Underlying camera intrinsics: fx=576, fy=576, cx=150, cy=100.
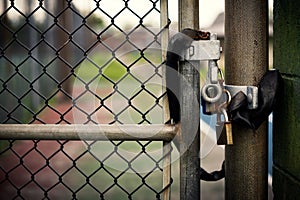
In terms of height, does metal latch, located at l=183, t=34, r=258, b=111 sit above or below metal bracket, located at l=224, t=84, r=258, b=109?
above

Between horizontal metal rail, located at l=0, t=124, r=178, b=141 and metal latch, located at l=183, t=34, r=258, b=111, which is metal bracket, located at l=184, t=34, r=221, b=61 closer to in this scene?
metal latch, located at l=183, t=34, r=258, b=111

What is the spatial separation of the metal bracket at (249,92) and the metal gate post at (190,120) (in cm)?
11

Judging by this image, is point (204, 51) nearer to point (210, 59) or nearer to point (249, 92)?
point (210, 59)

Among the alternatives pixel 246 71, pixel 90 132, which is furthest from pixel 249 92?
pixel 90 132

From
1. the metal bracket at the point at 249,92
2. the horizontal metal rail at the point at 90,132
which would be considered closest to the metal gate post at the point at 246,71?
the metal bracket at the point at 249,92

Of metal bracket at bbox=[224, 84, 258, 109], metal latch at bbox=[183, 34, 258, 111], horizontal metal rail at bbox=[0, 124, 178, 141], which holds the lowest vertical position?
horizontal metal rail at bbox=[0, 124, 178, 141]

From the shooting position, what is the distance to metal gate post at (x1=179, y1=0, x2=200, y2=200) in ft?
3.74

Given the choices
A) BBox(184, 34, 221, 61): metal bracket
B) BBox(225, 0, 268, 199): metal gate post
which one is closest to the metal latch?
BBox(184, 34, 221, 61): metal bracket

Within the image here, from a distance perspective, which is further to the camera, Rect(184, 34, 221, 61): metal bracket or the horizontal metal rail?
the horizontal metal rail

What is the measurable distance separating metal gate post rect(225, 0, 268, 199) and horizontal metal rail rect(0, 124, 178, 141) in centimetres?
16

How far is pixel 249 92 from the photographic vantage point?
1.20 m

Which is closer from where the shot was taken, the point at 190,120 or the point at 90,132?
the point at 190,120

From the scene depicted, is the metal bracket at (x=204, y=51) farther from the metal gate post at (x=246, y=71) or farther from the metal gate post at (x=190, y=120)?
the metal gate post at (x=246, y=71)

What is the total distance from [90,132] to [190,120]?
245 mm
